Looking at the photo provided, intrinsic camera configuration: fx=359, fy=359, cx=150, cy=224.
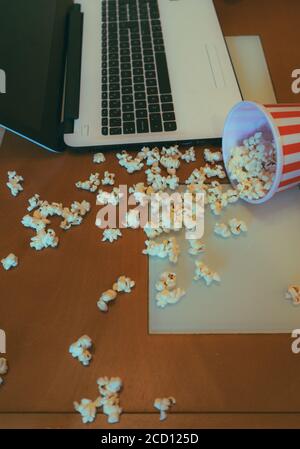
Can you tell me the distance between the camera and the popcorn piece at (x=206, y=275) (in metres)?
0.57

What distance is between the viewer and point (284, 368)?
511 millimetres

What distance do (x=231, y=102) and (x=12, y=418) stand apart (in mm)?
657

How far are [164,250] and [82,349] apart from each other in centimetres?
20

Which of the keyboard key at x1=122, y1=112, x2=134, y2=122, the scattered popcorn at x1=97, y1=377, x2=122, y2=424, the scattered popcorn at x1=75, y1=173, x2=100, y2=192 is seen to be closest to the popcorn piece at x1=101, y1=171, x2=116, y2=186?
the scattered popcorn at x1=75, y1=173, x2=100, y2=192

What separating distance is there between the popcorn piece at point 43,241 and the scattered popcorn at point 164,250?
0.16 meters

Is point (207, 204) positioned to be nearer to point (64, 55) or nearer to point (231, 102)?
point (231, 102)

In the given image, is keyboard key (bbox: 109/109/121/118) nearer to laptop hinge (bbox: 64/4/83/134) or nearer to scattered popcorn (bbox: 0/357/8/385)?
laptop hinge (bbox: 64/4/83/134)

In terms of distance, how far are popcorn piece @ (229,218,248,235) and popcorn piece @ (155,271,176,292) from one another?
13 centimetres

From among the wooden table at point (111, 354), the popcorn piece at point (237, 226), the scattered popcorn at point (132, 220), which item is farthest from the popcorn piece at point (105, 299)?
the popcorn piece at point (237, 226)

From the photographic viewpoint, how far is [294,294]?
0.55m

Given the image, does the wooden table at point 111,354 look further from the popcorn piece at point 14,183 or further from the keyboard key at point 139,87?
the keyboard key at point 139,87

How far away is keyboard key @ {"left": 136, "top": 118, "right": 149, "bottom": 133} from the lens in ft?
2.27

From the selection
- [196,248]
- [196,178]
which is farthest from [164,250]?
[196,178]
